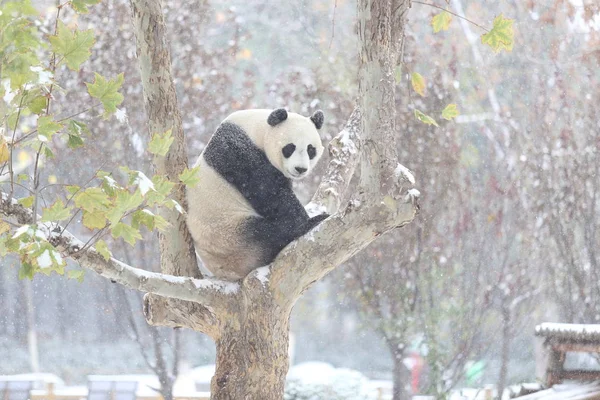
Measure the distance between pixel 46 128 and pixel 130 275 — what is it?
0.51 m

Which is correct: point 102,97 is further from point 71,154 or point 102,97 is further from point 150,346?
point 150,346

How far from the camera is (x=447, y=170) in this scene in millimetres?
5352

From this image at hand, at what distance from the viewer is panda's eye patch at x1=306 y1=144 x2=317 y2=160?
239 centimetres

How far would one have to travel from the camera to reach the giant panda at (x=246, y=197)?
2.23 m

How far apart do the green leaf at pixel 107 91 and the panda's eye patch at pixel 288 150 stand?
2.63ft

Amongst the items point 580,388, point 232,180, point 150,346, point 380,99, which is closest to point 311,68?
point 150,346

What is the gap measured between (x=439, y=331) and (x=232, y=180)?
11.7ft

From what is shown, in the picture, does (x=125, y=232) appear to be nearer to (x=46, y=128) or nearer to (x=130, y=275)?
(x=46, y=128)

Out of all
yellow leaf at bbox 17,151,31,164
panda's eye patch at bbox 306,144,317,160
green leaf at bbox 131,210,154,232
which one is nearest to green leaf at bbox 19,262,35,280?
green leaf at bbox 131,210,154,232

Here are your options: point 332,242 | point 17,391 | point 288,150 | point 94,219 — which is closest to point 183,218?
point 288,150

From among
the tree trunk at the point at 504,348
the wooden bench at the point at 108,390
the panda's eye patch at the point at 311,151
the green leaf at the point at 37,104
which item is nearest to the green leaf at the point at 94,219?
the green leaf at the point at 37,104

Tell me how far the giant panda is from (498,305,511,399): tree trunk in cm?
360

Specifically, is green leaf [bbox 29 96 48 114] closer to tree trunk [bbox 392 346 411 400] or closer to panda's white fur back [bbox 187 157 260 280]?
panda's white fur back [bbox 187 157 260 280]

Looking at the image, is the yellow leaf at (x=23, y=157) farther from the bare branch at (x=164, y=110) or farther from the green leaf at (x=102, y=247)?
the green leaf at (x=102, y=247)
